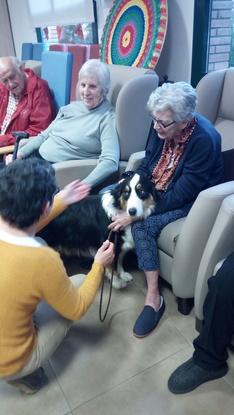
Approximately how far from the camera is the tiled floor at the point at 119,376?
1.19 meters

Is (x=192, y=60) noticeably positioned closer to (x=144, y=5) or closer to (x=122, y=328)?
(x=144, y=5)

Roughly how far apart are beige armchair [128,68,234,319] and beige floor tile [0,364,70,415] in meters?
0.65

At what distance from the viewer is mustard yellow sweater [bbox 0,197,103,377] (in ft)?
3.03

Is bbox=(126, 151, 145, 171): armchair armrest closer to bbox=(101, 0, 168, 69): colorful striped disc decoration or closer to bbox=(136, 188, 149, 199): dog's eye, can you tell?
bbox=(136, 188, 149, 199): dog's eye

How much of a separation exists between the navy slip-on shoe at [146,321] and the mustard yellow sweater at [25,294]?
49 centimetres

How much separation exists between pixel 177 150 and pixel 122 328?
89cm

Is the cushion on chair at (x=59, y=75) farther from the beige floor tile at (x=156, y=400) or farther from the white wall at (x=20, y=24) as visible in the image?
the white wall at (x=20, y=24)

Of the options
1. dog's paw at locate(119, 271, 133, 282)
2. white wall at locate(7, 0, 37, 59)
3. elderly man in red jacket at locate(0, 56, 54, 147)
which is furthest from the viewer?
white wall at locate(7, 0, 37, 59)

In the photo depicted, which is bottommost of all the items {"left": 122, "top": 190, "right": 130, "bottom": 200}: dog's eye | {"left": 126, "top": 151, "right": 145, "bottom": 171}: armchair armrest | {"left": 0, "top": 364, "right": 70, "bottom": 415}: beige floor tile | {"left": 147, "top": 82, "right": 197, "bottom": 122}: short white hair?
{"left": 0, "top": 364, "right": 70, "bottom": 415}: beige floor tile

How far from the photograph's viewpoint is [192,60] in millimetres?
2379

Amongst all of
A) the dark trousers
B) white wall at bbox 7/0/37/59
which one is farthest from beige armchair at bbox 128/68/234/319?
white wall at bbox 7/0/37/59

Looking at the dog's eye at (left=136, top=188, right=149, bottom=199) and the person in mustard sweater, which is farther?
the dog's eye at (left=136, top=188, right=149, bottom=199)

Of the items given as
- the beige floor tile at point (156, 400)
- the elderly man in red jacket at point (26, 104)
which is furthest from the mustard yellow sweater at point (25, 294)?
the elderly man in red jacket at point (26, 104)

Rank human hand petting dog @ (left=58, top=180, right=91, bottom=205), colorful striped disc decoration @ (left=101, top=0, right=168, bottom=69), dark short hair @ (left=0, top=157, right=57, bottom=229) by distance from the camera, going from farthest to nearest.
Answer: colorful striped disc decoration @ (left=101, top=0, right=168, bottom=69) → human hand petting dog @ (left=58, top=180, right=91, bottom=205) → dark short hair @ (left=0, top=157, right=57, bottom=229)
